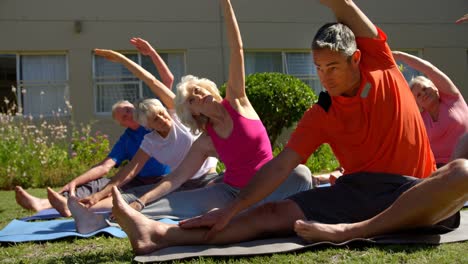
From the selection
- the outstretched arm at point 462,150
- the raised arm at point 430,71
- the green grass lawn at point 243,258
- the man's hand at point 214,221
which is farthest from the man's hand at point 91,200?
the outstretched arm at point 462,150

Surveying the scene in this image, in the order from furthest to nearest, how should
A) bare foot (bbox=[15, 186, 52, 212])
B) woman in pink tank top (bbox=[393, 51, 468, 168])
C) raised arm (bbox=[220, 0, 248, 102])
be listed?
bare foot (bbox=[15, 186, 52, 212]), woman in pink tank top (bbox=[393, 51, 468, 168]), raised arm (bbox=[220, 0, 248, 102])

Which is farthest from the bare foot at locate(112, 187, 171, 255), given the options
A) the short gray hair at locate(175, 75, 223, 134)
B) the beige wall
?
the beige wall

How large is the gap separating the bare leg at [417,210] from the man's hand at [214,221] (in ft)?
1.17

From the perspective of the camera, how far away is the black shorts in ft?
10.3

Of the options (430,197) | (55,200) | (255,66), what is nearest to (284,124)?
(255,66)

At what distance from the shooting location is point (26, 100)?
1291 cm

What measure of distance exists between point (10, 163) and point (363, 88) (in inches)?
297

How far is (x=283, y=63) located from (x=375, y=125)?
36.6 ft

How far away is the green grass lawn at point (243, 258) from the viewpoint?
9.04ft

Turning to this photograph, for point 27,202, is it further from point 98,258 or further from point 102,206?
point 98,258

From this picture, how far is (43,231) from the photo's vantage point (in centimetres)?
449

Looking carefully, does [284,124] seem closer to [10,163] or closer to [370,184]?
[10,163]

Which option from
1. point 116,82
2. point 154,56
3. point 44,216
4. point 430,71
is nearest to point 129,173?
point 44,216

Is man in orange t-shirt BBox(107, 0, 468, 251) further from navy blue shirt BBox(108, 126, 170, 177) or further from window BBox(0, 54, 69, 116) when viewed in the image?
window BBox(0, 54, 69, 116)
